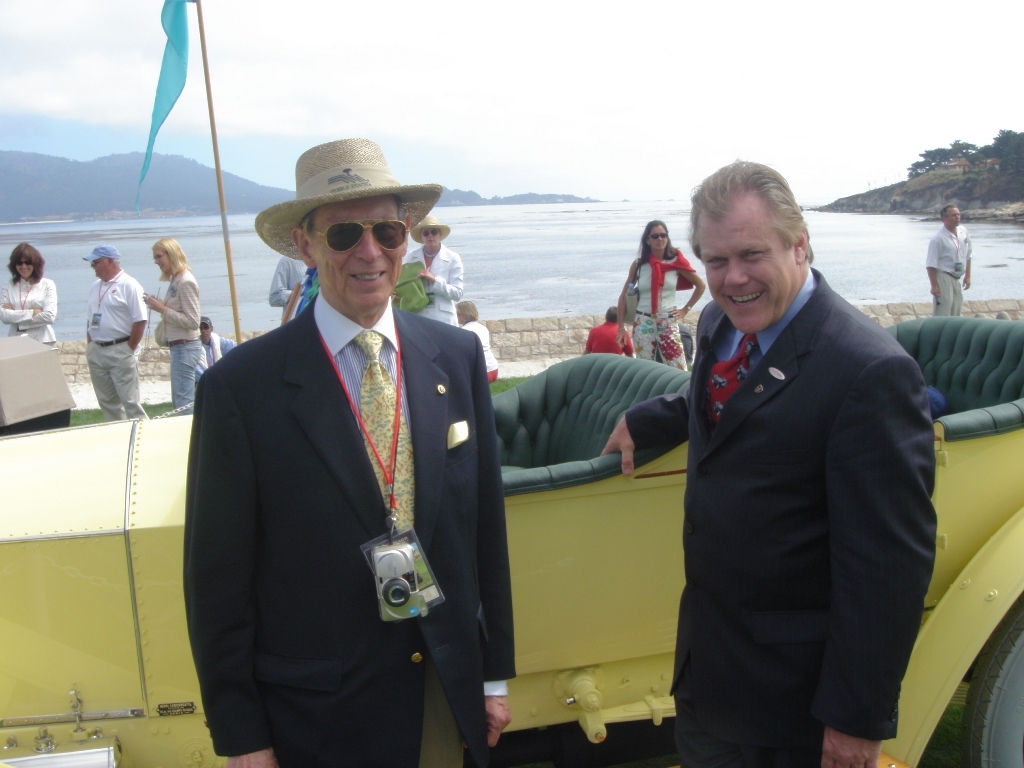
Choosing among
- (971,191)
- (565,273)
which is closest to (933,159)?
(971,191)

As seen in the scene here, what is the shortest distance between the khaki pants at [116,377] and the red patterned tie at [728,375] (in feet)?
21.9

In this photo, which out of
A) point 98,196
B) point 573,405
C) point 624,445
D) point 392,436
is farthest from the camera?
point 98,196

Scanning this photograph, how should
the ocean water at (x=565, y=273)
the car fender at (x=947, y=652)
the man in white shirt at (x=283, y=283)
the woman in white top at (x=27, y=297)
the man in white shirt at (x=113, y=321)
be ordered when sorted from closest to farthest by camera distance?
1. the car fender at (x=947, y=652)
2. the man in white shirt at (x=283, y=283)
3. the man in white shirt at (x=113, y=321)
4. the woman in white top at (x=27, y=297)
5. the ocean water at (x=565, y=273)

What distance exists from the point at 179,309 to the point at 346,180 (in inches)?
244

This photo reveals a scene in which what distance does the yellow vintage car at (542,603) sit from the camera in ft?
7.22

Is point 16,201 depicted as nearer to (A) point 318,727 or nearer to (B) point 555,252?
(B) point 555,252

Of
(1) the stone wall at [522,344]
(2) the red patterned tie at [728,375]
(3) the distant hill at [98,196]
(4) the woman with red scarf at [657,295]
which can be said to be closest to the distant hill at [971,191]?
(1) the stone wall at [522,344]

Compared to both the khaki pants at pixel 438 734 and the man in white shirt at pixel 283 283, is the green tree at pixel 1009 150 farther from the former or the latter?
the khaki pants at pixel 438 734

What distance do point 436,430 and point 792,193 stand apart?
888 mm

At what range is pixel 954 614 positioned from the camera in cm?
231

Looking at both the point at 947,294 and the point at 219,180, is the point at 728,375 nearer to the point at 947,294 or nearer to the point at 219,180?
the point at 219,180

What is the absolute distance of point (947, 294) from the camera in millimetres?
11711

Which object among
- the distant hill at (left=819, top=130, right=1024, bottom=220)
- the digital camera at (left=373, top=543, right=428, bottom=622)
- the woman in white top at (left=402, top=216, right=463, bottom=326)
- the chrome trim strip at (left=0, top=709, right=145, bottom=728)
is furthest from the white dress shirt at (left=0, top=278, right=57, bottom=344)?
the distant hill at (left=819, top=130, right=1024, bottom=220)

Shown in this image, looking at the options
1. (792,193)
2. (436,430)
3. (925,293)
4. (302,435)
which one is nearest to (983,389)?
(792,193)
